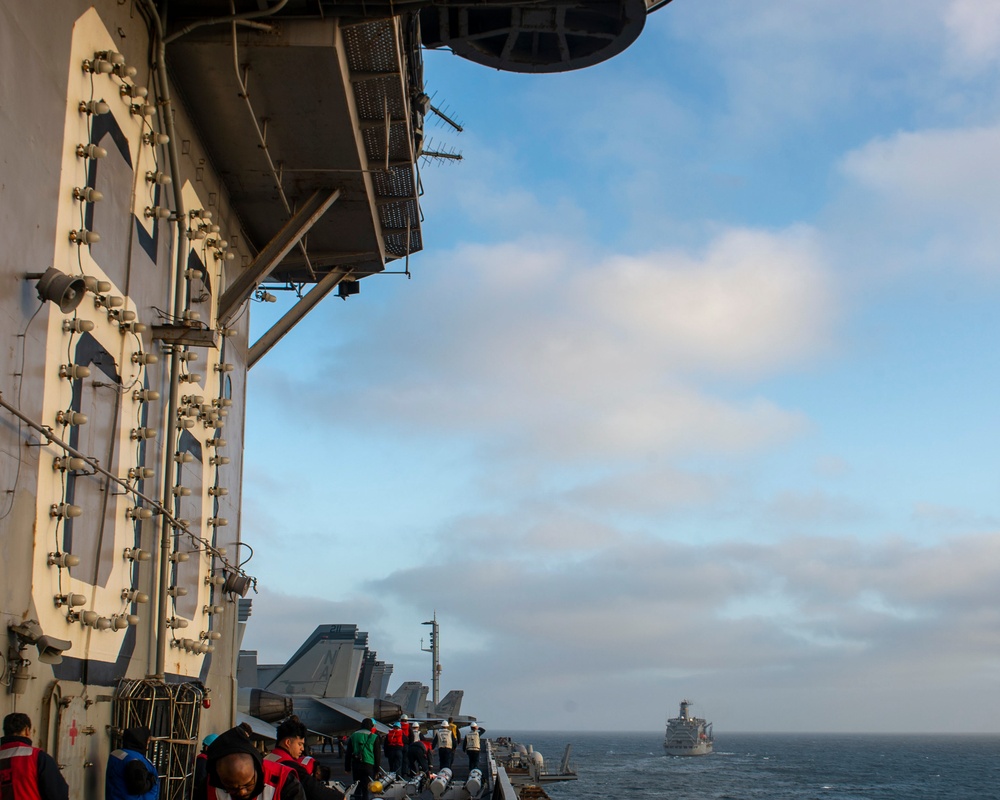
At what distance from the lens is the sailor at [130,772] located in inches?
344

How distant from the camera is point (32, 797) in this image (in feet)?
21.7

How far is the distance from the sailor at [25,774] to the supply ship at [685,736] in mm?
141482

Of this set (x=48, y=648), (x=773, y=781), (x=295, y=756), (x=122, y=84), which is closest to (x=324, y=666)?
(x=122, y=84)

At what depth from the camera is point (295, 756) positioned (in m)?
7.07

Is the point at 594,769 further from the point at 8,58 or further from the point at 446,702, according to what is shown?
the point at 8,58

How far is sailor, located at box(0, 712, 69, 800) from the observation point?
6.58 m

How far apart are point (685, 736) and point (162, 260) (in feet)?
458

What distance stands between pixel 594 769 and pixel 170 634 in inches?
4125

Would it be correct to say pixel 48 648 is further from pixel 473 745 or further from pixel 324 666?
pixel 324 666

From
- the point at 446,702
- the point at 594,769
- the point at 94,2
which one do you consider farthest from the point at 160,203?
the point at 594,769

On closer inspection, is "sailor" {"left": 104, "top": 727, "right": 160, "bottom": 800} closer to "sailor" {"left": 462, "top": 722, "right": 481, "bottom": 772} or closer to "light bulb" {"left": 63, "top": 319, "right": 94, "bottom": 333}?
"light bulb" {"left": 63, "top": 319, "right": 94, "bottom": 333}

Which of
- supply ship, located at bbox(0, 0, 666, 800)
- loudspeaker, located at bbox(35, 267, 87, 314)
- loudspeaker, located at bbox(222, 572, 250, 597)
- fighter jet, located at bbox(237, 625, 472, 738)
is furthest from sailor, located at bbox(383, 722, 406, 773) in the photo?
loudspeaker, located at bbox(35, 267, 87, 314)

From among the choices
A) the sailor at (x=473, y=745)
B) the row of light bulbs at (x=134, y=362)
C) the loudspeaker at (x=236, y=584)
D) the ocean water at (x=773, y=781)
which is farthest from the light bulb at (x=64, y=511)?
the ocean water at (x=773, y=781)

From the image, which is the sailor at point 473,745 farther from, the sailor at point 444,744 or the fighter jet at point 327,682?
the fighter jet at point 327,682
